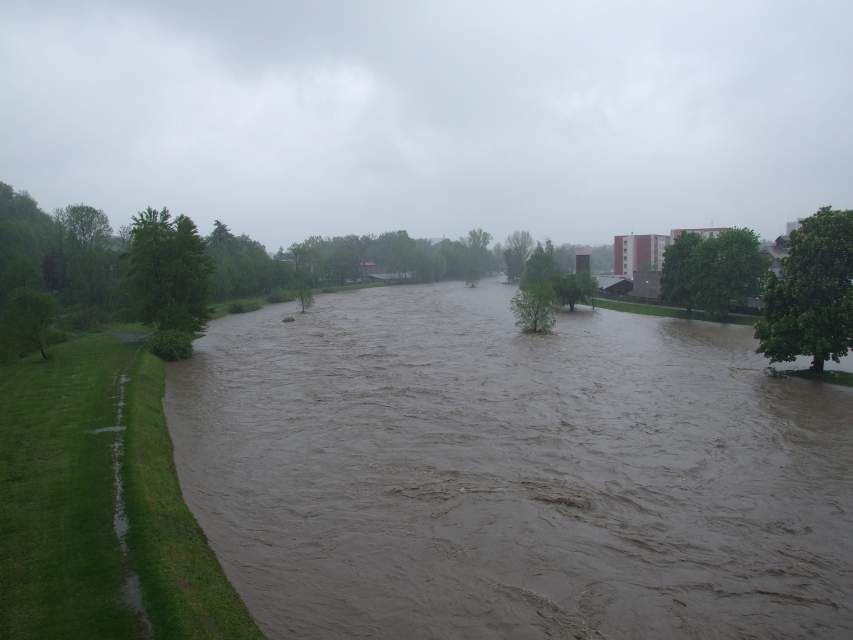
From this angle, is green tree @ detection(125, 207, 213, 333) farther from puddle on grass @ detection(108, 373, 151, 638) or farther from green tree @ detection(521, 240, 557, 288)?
green tree @ detection(521, 240, 557, 288)

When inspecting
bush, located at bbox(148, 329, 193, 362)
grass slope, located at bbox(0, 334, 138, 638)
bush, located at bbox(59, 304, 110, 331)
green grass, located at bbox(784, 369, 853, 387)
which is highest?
bush, located at bbox(59, 304, 110, 331)

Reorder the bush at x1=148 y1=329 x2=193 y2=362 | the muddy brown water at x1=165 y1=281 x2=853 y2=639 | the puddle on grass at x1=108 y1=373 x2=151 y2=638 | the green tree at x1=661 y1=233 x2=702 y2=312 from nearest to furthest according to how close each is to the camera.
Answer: the puddle on grass at x1=108 y1=373 x2=151 y2=638 < the muddy brown water at x1=165 y1=281 x2=853 y2=639 < the bush at x1=148 y1=329 x2=193 y2=362 < the green tree at x1=661 y1=233 x2=702 y2=312

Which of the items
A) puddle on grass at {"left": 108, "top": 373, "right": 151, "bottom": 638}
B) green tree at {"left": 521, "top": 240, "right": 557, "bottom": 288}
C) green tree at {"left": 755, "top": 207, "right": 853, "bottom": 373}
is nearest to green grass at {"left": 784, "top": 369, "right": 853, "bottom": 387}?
green tree at {"left": 755, "top": 207, "right": 853, "bottom": 373}

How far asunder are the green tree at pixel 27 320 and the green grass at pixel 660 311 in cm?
4302

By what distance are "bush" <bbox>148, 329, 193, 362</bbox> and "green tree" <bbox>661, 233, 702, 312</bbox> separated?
3614 cm

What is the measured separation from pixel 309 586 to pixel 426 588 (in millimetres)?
1822

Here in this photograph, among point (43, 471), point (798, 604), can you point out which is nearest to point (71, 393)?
point (43, 471)

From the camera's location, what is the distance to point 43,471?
10.8 metres

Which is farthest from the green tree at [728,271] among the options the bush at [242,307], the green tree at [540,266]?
the bush at [242,307]

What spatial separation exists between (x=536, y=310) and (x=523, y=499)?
82.4ft

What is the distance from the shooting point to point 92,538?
326 inches

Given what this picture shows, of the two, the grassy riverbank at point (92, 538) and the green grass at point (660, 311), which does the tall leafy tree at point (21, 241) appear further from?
the green grass at point (660, 311)

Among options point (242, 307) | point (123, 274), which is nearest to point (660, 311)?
point (242, 307)

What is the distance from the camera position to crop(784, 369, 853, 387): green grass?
2144 centimetres
